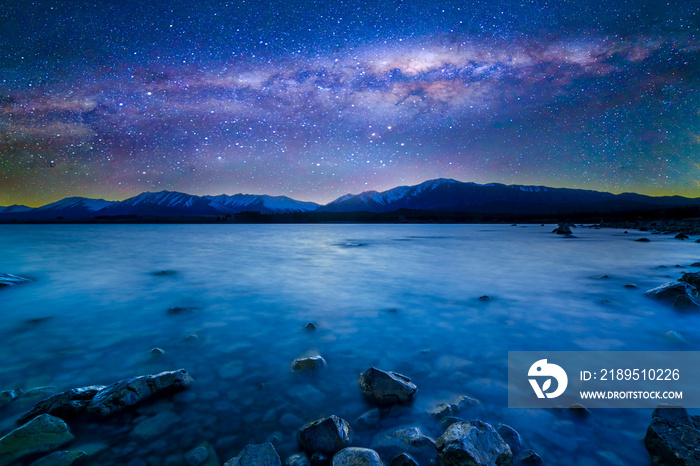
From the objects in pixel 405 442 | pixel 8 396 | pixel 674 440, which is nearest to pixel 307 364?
pixel 405 442

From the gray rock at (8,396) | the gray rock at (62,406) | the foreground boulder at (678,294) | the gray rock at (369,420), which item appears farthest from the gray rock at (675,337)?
the gray rock at (8,396)

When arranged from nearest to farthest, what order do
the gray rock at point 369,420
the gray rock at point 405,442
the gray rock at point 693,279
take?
the gray rock at point 405,442 → the gray rock at point 369,420 → the gray rock at point 693,279

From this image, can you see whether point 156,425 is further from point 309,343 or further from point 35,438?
point 309,343

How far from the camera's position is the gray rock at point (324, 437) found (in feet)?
8.29

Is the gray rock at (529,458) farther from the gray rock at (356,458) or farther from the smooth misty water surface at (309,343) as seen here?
the gray rock at (356,458)

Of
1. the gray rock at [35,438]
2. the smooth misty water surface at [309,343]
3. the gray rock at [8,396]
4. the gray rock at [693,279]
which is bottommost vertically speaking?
the smooth misty water surface at [309,343]

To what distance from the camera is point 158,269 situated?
13.4 metres

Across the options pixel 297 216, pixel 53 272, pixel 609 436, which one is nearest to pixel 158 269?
pixel 53 272

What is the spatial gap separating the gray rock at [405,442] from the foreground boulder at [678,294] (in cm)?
747

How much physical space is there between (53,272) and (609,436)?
18.0 m

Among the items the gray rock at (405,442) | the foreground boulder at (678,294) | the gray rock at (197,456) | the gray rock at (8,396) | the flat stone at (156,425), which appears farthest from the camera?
the foreground boulder at (678,294)

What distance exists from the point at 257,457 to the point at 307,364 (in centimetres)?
177

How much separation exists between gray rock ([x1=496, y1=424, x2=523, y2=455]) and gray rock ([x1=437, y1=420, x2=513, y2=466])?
0.79 feet

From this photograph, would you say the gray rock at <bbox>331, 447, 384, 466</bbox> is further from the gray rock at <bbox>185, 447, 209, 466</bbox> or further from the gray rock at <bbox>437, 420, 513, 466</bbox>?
the gray rock at <bbox>185, 447, 209, 466</bbox>
